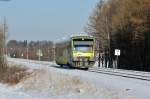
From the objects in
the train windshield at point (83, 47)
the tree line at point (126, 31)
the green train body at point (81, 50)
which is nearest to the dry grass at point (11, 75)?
the green train body at point (81, 50)

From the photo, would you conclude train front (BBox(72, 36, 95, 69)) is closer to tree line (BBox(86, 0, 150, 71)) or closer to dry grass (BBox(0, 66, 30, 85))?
dry grass (BBox(0, 66, 30, 85))

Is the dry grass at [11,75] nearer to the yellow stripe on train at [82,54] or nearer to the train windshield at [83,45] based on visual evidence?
the yellow stripe on train at [82,54]

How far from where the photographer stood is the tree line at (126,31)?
7456cm

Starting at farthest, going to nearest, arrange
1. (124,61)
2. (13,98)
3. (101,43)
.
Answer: (101,43), (124,61), (13,98)

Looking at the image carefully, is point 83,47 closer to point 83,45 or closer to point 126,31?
point 83,45

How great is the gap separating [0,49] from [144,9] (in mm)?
26283

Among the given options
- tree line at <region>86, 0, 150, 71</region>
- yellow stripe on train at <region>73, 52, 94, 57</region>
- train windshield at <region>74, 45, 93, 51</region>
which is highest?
tree line at <region>86, 0, 150, 71</region>

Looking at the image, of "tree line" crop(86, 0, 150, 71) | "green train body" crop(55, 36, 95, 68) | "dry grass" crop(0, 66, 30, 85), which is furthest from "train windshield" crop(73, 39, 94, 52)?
"tree line" crop(86, 0, 150, 71)

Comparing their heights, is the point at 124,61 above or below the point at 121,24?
below

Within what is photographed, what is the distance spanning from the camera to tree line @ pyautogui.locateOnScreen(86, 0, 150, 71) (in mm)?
74562

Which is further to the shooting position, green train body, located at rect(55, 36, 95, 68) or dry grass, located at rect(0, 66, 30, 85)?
green train body, located at rect(55, 36, 95, 68)

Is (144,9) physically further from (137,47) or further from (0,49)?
(0,49)

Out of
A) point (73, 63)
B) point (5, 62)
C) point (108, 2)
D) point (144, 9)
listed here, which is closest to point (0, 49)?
point (5, 62)

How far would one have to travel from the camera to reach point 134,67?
82.6 meters
